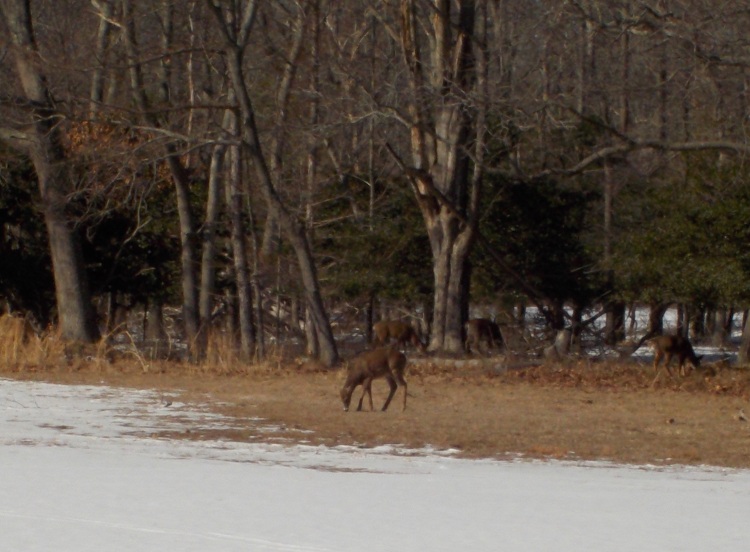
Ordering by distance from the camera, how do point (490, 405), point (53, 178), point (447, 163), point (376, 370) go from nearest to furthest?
1. point (376, 370)
2. point (490, 405)
3. point (53, 178)
4. point (447, 163)

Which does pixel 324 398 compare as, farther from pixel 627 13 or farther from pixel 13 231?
pixel 13 231

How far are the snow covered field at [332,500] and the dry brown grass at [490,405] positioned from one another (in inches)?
41.6

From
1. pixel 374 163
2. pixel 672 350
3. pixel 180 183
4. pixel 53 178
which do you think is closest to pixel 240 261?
pixel 180 183

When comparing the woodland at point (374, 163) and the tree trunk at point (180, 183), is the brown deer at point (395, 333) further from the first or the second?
the tree trunk at point (180, 183)

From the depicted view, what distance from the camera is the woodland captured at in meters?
20.3

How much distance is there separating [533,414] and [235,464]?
6.06 m

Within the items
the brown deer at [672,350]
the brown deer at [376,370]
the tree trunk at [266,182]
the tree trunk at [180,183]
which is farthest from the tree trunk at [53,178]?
the brown deer at [672,350]

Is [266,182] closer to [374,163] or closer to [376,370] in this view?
[376,370]

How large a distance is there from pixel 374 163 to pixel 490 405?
1428 centimetres

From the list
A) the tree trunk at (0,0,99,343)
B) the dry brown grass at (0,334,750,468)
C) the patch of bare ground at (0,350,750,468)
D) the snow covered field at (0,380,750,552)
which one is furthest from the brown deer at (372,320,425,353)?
the snow covered field at (0,380,750,552)

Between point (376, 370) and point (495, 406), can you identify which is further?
point (495, 406)

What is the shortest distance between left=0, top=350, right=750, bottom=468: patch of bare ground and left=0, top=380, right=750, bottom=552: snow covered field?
3.40 ft

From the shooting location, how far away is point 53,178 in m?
24.0

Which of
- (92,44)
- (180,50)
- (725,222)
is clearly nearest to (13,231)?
(92,44)
